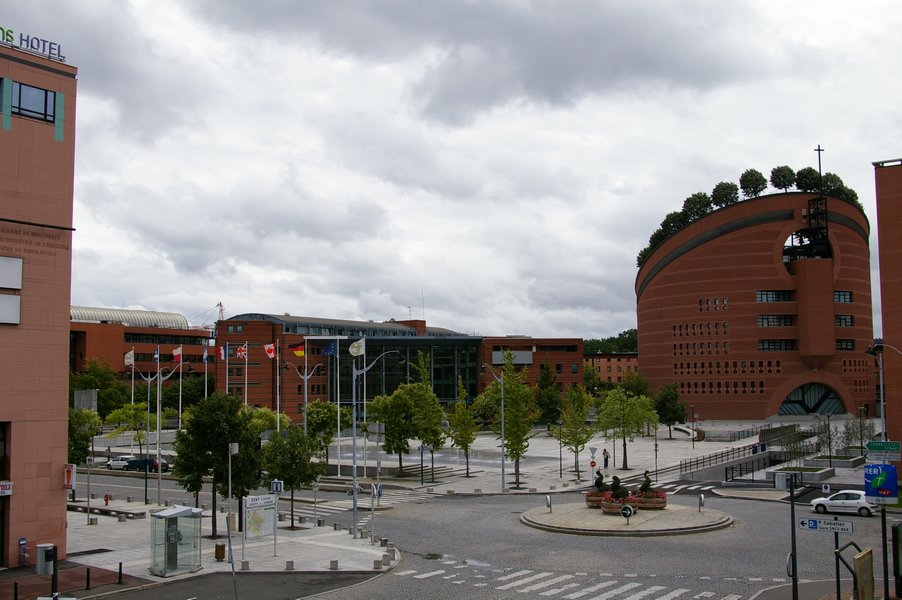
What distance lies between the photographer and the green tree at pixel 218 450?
119ft

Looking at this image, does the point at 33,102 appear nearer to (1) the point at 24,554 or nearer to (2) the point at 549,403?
(1) the point at 24,554

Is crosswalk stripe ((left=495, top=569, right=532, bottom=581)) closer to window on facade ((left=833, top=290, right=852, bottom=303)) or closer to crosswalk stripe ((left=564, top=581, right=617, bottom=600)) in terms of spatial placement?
crosswalk stripe ((left=564, top=581, right=617, bottom=600))

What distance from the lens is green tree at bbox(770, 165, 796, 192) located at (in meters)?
117

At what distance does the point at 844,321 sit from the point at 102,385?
10451 cm

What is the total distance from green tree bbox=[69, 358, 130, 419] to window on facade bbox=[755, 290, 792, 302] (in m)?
88.2

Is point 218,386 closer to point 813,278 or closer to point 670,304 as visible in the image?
point 670,304

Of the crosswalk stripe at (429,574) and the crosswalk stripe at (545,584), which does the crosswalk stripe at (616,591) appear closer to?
the crosswalk stripe at (545,584)

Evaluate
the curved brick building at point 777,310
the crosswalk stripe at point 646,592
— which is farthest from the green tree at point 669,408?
the crosswalk stripe at point 646,592

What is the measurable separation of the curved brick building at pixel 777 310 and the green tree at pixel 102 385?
260 feet

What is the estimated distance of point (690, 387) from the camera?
116 metres

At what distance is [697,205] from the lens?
12669 cm

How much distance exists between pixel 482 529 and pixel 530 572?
31.6 feet

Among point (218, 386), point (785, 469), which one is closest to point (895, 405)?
point (785, 469)

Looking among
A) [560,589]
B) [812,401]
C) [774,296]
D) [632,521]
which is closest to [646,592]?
[560,589]
